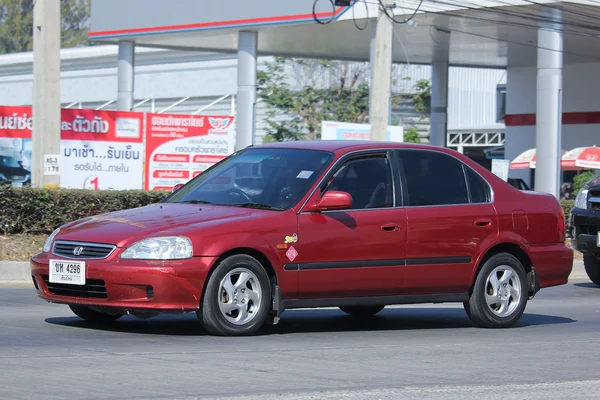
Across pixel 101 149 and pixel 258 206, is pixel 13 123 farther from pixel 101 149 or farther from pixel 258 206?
pixel 258 206

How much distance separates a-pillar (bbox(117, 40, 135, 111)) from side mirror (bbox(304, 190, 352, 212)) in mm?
25798

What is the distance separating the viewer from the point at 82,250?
872 cm

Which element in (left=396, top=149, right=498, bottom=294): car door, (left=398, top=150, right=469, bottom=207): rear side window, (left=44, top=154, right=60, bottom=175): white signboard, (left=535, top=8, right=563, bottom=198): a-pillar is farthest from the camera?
(left=535, top=8, right=563, bottom=198): a-pillar

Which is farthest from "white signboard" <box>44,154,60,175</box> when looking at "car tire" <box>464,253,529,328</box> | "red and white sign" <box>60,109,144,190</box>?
"car tire" <box>464,253,529,328</box>

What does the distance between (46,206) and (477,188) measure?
8041 millimetres

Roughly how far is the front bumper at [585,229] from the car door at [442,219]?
A: 5.04m

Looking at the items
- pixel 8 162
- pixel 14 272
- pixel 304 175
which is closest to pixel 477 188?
pixel 304 175

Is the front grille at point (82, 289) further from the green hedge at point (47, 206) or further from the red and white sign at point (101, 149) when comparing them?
the red and white sign at point (101, 149)

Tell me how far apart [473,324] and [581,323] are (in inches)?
52.4

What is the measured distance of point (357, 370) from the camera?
7520 millimetres

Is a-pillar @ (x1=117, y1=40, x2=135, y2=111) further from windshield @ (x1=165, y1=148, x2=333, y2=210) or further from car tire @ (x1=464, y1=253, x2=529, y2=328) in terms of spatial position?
car tire @ (x1=464, y1=253, x2=529, y2=328)

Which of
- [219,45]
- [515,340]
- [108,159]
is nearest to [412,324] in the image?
[515,340]

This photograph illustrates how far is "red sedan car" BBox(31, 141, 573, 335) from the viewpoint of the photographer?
854 cm

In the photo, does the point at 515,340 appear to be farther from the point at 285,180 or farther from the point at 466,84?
the point at 466,84
